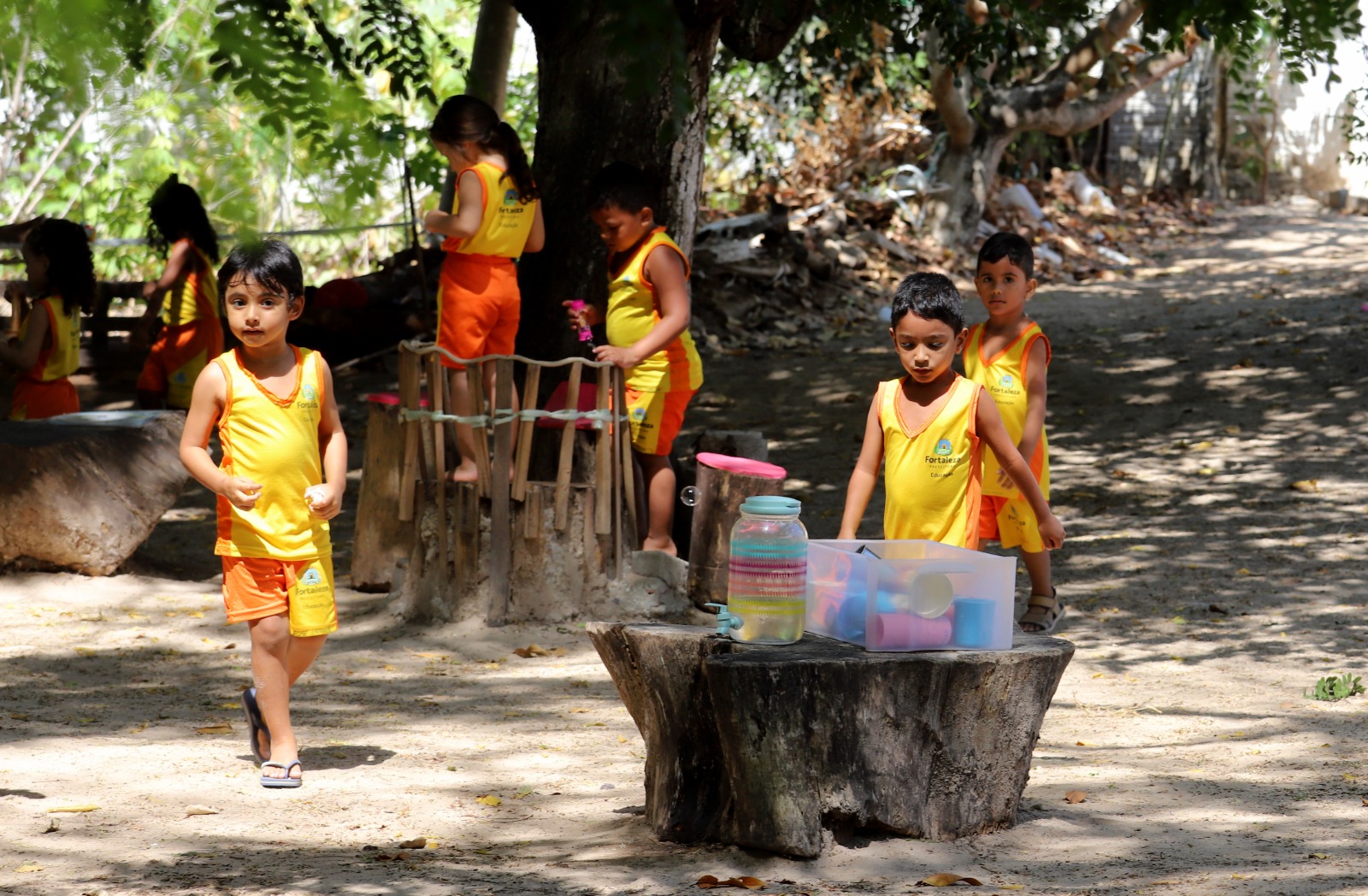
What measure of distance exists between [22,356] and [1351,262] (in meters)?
12.0

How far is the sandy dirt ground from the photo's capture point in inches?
127

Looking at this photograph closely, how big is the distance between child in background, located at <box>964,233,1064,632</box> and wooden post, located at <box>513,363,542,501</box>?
1.64 meters

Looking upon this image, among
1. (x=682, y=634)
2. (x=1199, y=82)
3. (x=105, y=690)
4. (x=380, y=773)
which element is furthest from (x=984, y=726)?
(x=1199, y=82)

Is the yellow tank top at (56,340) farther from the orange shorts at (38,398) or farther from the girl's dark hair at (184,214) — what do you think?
the girl's dark hair at (184,214)

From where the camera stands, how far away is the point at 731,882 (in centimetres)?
311

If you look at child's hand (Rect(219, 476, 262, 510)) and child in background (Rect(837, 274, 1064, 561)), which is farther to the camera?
child in background (Rect(837, 274, 1064, 561))

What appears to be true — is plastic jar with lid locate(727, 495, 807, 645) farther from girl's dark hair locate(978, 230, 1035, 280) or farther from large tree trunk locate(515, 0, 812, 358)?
large tree trunk locate(515, 0, 812, 358)

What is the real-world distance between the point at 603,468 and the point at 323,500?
6.36ft

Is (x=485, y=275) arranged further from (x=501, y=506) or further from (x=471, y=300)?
(x=501, y=506)

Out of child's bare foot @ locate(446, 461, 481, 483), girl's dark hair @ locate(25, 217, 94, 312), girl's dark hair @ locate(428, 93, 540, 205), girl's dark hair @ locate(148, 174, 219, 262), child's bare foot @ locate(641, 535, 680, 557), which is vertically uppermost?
girl's dark hair @ locate(428, 93, 540, 205)

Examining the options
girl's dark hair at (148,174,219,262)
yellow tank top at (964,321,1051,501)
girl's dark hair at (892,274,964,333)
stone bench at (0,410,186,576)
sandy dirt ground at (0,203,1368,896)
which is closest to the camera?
girl's dark hair at (148,174,219,262)

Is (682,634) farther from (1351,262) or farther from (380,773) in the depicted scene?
(1351,262)

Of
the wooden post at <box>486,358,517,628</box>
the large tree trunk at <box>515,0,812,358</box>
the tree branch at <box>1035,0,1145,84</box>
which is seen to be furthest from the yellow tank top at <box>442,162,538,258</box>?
the tree branch at <box>1035,0,1145,84</box>

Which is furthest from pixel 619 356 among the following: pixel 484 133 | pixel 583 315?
pixel 484 133
